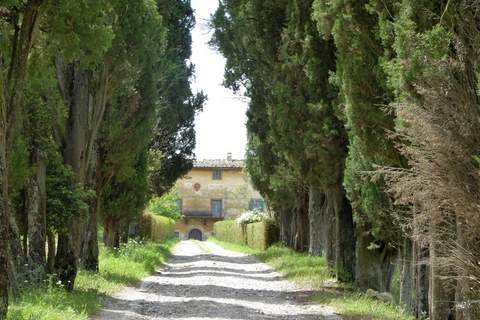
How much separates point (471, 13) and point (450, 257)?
2.71m

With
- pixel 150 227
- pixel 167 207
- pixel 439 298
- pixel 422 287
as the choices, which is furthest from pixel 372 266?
pixel 167 207

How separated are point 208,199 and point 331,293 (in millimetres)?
62622

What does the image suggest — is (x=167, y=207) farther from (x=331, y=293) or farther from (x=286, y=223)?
(x=331, y=293)

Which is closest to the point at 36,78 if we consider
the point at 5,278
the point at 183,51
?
the point at 5,278

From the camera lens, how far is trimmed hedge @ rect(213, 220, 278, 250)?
114 ft

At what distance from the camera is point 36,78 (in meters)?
12.4

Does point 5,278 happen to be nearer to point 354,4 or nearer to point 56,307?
point 56,307

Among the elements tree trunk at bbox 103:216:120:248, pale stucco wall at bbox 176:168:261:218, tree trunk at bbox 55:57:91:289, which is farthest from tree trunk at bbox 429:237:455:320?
pale stucco wall at bbox 176:168:261:218

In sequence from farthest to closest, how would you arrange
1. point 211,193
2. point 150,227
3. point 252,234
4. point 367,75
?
point 211,193
point 150,227
point 252,234
point 367,75

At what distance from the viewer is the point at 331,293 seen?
14734 millimetres

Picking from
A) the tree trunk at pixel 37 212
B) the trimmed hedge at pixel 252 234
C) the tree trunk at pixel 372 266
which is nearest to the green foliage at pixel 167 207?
the trimmed hedge at pixel 252 234

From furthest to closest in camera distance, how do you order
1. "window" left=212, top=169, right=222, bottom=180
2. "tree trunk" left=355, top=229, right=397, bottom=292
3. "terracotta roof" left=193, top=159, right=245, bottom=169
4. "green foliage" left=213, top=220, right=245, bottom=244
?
1. "window" left=212, top=169, right=222, bottom=180
2. "terracotta roof" left=193, top=159, right=245, bottom=169
3. "green foliage" left=213, top=220, right=245, bottom=244
4. "tree trunk" left=355, top=229, right=397, bottom=292

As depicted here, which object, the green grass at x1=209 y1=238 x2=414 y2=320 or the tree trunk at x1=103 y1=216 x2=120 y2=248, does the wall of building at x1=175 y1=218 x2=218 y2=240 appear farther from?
the green grass at x1=209 y1=238 x2=414 y2=320

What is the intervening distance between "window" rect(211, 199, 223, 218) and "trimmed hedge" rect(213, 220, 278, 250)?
17832 mm
